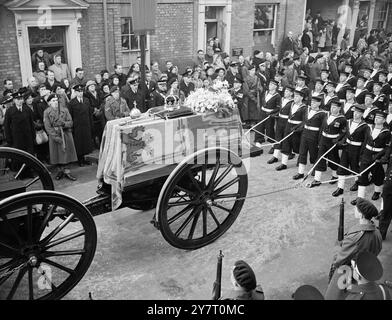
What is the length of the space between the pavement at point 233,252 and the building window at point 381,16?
17.7m

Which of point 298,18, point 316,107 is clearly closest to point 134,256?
point 316,107

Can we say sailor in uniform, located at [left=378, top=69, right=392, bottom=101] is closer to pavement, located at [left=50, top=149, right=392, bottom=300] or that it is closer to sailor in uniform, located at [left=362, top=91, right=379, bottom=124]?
sailor in uniform, located at [left=362, top=91, right=379, bottom=124]

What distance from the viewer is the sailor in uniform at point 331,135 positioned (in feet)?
27.3

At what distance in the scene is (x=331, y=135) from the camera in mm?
Answer: 8367

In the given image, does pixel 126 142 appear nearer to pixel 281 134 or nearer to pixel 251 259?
pixel 251 259

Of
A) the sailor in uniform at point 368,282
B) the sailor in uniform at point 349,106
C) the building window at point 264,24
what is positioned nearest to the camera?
the sailor in uniform at point 368,282

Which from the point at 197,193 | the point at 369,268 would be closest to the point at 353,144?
the point at 197,193

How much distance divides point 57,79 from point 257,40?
28.3 ft

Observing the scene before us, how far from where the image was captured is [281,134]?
32.1 feet

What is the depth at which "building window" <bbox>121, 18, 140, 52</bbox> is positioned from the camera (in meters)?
13.4

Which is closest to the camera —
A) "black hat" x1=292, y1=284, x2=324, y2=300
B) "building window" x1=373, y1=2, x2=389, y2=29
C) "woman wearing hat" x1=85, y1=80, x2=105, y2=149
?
"black hat" x1=292, y1=284, x2=324, y2=300

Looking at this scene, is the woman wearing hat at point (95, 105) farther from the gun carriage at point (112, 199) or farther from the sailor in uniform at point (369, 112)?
the sailor in uniform at point (369, 112)

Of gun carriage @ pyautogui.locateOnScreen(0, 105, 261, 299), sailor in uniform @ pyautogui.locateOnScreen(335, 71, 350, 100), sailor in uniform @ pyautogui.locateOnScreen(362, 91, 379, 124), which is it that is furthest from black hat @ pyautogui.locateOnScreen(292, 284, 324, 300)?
sailor in uniform @ pyautogui.locateOnScreen(335, 71, 350, 100)

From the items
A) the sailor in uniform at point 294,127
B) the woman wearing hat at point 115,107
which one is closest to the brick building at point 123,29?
the woman wearing hat at point 115,107
